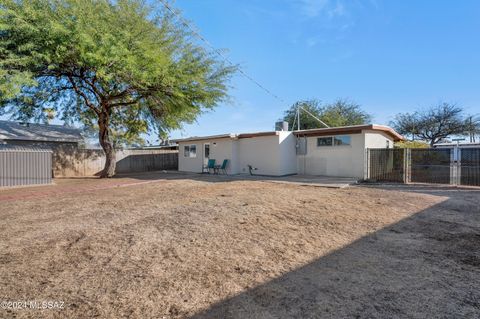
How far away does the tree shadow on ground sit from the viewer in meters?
2.19

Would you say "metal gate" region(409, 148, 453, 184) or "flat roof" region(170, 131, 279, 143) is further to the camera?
"flat roof" region(170, 131, 279, 143)

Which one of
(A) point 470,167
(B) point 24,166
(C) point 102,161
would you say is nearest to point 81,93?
(B) point 24,166

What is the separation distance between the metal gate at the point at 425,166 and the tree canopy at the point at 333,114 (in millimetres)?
16720

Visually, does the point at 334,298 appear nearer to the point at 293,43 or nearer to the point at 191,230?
the point at 191,230

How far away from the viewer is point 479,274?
9.52ft

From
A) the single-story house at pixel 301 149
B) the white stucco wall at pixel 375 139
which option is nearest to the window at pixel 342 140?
the single-story house at pixel 301 149

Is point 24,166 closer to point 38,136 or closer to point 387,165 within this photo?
point 38,136

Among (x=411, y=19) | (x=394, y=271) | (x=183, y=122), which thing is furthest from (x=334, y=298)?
(x=183, y=122)

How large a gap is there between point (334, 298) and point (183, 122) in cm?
1357

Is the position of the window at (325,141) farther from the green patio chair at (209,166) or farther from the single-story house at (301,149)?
the green patio chair at (209,166)

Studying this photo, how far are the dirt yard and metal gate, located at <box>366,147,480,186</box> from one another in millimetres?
5389

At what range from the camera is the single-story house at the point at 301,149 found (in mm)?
12336

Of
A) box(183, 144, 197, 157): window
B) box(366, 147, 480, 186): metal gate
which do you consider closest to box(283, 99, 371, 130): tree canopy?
box(183, 144, 197, 157): window

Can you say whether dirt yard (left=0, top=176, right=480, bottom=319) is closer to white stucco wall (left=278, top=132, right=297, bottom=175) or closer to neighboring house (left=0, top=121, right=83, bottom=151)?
white stucco wall (left=278, top=132, right=297, bottom=175)
